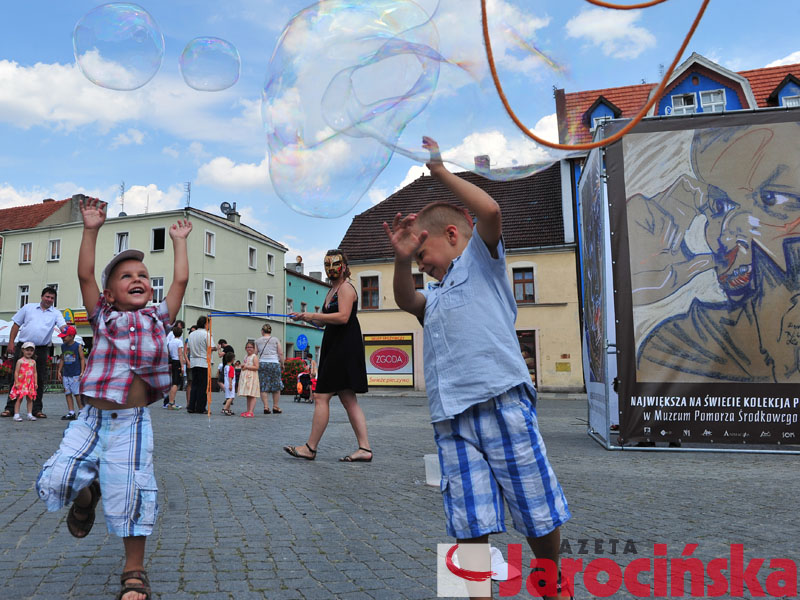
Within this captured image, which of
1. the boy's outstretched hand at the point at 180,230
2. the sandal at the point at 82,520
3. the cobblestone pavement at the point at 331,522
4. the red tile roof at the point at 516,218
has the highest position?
the red tile roof at the point at 516,218

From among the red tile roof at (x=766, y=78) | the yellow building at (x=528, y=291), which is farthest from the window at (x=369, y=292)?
the red tile roof at (x=766, y=78)

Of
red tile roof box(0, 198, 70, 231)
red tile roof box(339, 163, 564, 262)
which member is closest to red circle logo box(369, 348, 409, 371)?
red tile roof box(339, 163, 564, 262)

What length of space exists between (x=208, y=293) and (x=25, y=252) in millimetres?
13608

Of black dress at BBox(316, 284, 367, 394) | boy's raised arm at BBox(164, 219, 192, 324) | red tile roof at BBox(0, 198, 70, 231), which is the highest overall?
red tile roof at BBox(0, 198, 70, 231)

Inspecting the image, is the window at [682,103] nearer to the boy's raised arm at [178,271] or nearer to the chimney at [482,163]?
the chimney at [482,163]

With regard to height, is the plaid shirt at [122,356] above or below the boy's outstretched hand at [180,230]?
below

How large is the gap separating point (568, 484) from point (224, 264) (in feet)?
123

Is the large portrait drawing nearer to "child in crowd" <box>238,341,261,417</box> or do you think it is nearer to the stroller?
"child in crowd" <box>238,341,261,417</box>

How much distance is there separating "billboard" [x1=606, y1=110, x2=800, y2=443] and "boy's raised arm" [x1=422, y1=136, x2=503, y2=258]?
18.3 ft

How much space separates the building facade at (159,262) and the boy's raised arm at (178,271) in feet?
109

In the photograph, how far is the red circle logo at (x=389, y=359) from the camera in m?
28.7

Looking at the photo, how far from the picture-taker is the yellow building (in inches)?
1073

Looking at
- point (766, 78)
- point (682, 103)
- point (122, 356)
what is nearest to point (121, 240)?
point (682, 103)

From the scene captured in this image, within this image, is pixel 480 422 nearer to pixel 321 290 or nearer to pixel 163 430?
pixel 163 430
